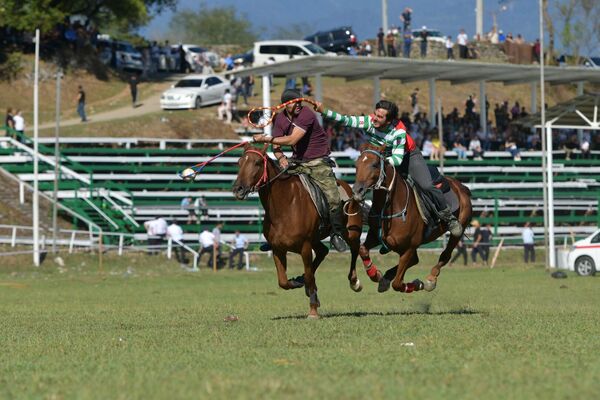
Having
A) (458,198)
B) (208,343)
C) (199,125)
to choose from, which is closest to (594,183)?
(199,125)

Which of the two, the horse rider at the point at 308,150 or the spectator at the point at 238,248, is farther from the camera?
the spectator at the point at 238,248

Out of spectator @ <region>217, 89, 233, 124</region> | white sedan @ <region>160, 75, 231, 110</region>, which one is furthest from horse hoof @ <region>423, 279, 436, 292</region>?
white sedan @ <region>160, 75, 231, 110</region>

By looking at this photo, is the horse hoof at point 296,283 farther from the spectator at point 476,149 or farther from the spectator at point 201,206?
the spectator at point 476,149

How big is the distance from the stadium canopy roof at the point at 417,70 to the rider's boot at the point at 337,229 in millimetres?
34580

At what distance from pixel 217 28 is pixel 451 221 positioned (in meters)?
121

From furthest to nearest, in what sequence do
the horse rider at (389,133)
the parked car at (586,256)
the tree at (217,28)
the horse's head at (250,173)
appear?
the tree at (217,28)
the parked car at (586,256)
the horse rider at (389,133)
the horse's head at (250,173)

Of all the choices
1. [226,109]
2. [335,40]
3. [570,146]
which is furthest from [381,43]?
[570,146]

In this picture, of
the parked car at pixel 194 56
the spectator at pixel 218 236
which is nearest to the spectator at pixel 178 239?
the spectator at pixel 218 236

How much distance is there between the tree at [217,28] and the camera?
136 metres

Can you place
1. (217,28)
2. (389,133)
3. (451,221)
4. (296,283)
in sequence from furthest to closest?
1. (217,28)
2. (451,221)
3. (389,133)
4. (296,283)

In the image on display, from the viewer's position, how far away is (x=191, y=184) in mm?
50125

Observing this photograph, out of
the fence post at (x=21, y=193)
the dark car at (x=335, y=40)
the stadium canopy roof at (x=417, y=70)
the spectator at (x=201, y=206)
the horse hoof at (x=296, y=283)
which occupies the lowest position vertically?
the spectator at (x=201, y=206)

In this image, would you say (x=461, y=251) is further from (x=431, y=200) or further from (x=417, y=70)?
(x=431, y=200)

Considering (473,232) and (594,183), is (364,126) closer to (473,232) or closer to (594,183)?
(473,232)
